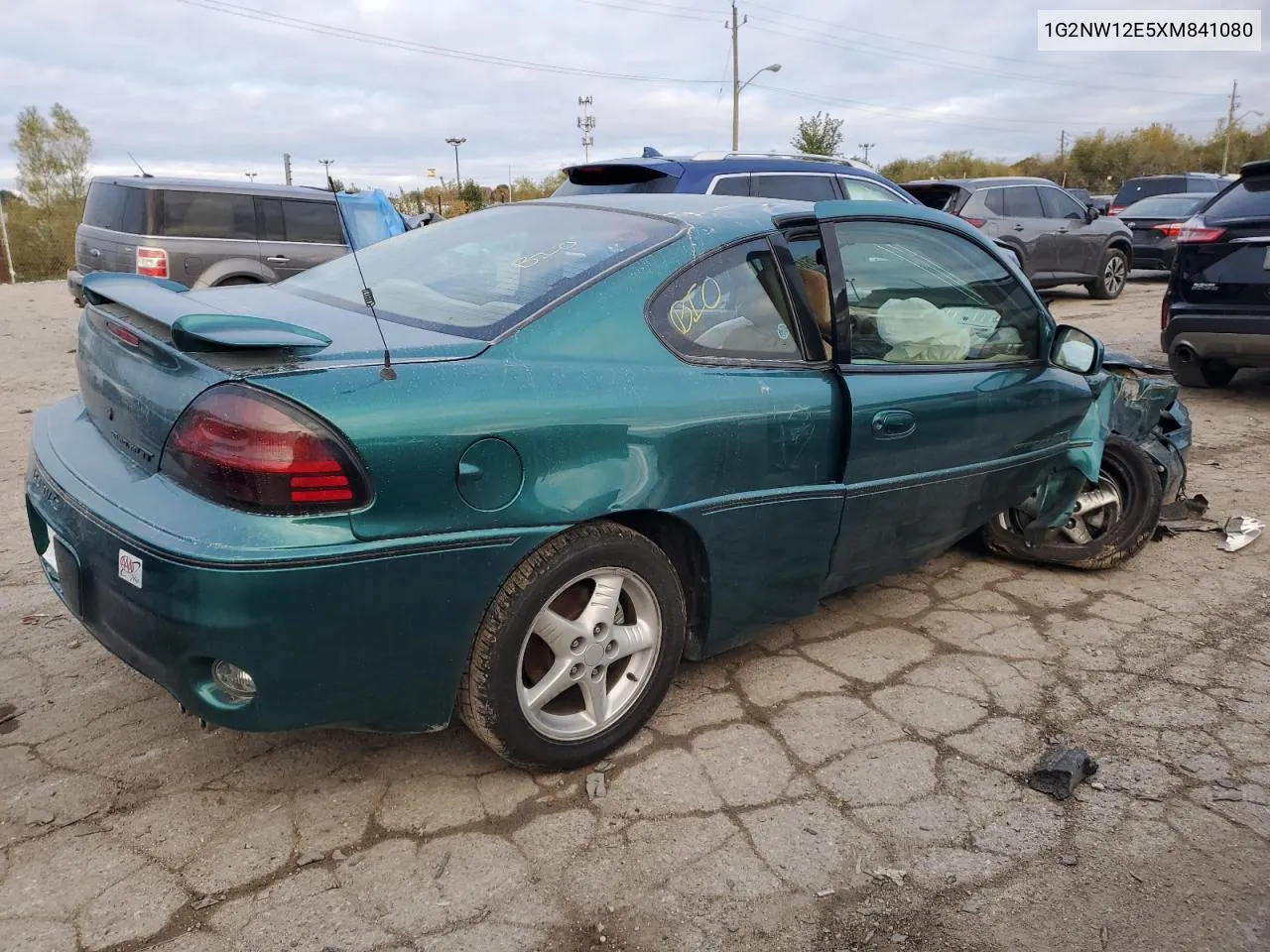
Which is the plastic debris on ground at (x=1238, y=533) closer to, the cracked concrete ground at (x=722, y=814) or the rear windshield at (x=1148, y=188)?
the cracked concrete ground at (x=722, y=814)

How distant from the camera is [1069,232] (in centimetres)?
1288

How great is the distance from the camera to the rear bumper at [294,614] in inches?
77.5

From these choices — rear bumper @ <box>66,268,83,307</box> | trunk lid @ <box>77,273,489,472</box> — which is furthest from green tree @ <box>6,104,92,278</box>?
trunk lid @ <box>77,273,489,472</box>

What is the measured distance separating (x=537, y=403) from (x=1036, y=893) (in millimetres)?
1633

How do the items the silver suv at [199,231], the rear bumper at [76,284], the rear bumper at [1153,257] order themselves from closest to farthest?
1. the silver suv at [199,231]
2. the rear bumper at [76,284]
3. the rear bumper at [1153,257]

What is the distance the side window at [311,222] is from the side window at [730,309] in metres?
7.94

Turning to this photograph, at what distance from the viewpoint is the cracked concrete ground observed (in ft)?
6.79

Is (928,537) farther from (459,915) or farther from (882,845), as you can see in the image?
(459,915)

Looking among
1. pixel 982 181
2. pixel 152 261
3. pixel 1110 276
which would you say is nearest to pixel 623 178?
pixel 152 261

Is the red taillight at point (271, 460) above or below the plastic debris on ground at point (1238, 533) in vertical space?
above

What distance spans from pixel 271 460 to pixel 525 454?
56 centimetres

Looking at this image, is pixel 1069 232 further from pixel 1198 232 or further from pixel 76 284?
pixel 76 284

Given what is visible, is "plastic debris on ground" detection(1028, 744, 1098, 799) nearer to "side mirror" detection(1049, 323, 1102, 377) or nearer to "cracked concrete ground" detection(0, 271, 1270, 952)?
"cracked concrete ground" detection(0, 271, 1270, 952)

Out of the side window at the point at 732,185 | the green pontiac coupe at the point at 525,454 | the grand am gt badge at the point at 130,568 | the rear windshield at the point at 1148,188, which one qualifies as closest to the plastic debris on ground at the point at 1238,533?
the green pontiac coupe at the point at 525,454
